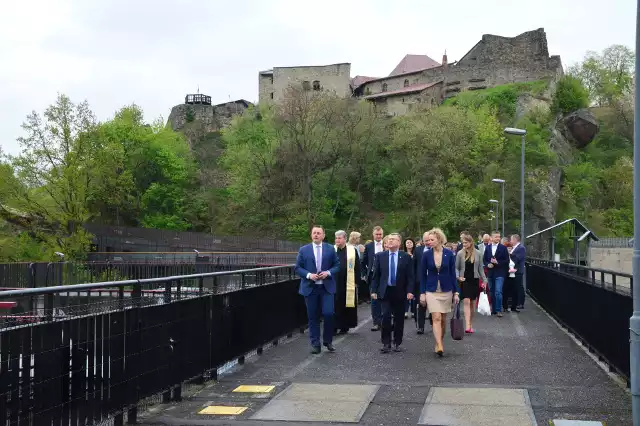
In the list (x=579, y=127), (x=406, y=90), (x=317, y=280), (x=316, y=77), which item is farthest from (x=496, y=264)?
(x=316, y=77)

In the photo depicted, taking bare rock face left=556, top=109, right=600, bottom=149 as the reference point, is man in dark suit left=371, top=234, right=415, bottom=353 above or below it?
below

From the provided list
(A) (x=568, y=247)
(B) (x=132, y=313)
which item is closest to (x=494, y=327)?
(B) (x=132, y=313)

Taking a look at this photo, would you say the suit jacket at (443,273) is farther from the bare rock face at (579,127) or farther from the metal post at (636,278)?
the bare rock face at (579,127)

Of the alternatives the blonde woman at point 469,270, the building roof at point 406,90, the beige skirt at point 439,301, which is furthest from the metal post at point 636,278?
the building roof at point 406,90

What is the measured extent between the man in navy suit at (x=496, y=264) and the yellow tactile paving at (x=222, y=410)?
11.5 meters

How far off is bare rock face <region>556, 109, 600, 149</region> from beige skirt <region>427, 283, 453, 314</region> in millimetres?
79079

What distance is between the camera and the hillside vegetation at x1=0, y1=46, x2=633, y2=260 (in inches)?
2283

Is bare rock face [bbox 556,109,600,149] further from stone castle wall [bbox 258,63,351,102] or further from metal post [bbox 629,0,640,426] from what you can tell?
metal post [bbox 629,0,640,426]

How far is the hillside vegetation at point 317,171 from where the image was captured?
58000 mm

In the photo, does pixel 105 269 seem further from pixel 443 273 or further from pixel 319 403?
pixel 319 403

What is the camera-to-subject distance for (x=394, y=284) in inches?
461

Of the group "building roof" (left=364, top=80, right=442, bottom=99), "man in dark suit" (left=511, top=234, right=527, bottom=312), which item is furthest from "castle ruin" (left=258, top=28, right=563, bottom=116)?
"man in dark suit" (left=511, top=234, right=527, bottom=312)

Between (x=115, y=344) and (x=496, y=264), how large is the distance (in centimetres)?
1298

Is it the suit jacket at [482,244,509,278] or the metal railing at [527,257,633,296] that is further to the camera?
the suit jacket at [482,244,509,278]
